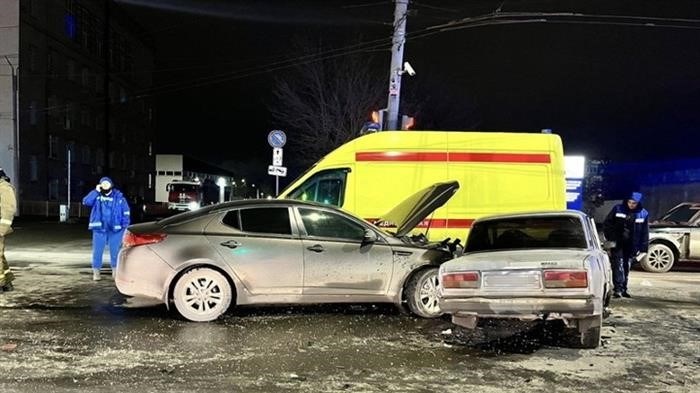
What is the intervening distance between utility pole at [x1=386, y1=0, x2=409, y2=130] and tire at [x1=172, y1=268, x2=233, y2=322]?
Answer: 815 cm

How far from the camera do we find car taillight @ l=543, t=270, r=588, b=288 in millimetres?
5840

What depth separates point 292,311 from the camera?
8031mm

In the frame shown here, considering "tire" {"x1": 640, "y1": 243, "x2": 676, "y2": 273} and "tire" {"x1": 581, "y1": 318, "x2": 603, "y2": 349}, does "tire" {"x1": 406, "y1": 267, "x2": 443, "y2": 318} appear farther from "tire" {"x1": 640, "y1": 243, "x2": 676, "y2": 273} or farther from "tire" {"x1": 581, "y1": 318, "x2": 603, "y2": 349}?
"tire" {"x1": 640, "y1": 243, "x2": 676, "y2": 273}

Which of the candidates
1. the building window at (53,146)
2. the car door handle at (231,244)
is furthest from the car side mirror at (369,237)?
the building window at (53,146)

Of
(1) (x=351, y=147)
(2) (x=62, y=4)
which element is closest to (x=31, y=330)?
(1) (x=351, y=147)

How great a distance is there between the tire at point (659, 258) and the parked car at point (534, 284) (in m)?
7.61

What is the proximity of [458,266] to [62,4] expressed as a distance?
44899 mm

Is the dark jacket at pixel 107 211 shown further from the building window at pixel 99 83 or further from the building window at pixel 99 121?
the building window at pixel 99 83

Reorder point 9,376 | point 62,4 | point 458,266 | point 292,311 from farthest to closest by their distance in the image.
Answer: point 62,4 < point 292,311 < point 458,266 < point 9,376

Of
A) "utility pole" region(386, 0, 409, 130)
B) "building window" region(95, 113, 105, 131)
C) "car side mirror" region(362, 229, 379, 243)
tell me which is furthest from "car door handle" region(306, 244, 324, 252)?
"building window" region(95, 113, 105, 131)

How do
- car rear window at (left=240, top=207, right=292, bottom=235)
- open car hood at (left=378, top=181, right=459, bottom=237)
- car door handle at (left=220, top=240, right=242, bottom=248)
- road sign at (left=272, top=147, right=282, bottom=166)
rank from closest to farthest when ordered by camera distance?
car door handle at (left=220, top=240, right=242, bottom=248), car rear window at (left=240, top=207, right=292, bottom=235), open car hood at (left=378, top=181, right=459, bottom=237), road sign at (left=272, top=147, right=282, bottom=166)

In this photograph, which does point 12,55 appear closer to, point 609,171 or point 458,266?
point 458,266

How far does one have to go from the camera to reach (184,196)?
32.7 metres

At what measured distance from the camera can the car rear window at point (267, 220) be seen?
24.9 ft
